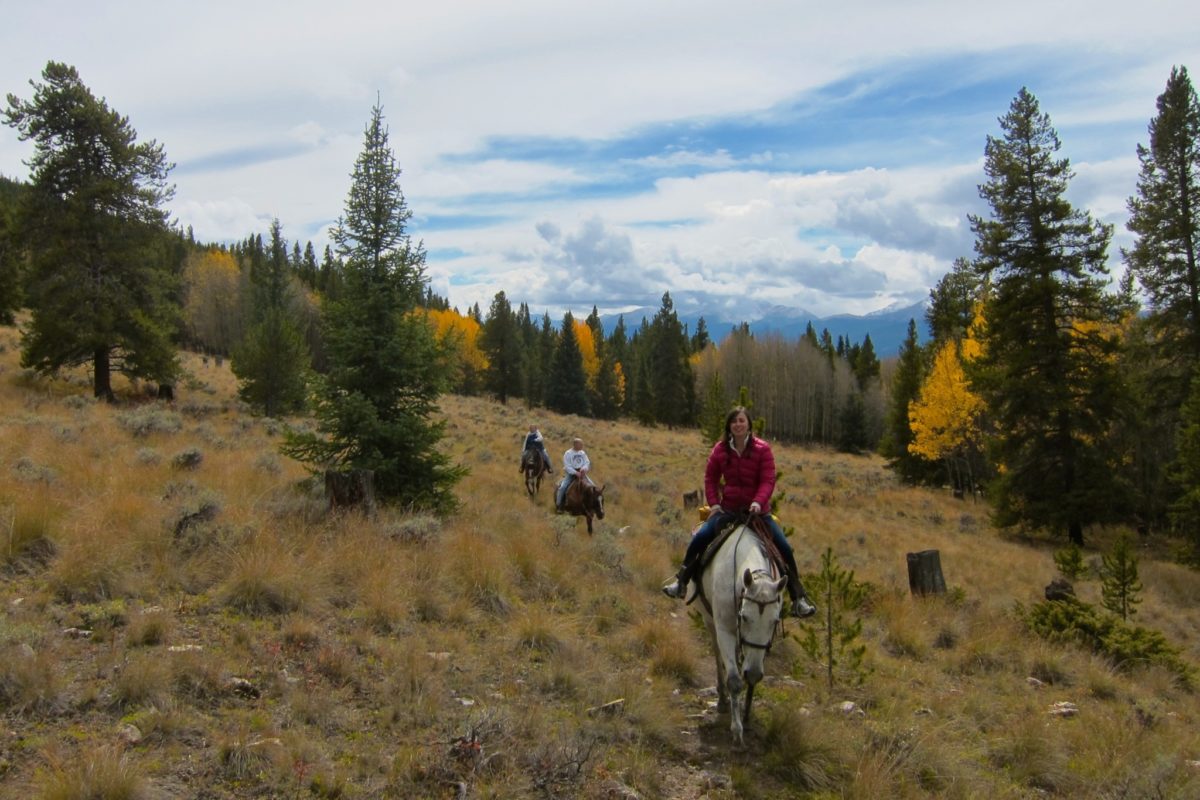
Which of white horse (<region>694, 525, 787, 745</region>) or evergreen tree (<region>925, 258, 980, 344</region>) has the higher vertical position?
evergreen tree (<region>925, 258, 980, 344</region>)

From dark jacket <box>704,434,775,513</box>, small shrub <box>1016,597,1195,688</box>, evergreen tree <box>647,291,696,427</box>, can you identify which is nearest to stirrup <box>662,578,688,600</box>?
dark jacket <box>704,434,775,513</box>

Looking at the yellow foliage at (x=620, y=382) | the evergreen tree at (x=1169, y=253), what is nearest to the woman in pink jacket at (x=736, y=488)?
the evergreen tree at (x=1169, y=253)

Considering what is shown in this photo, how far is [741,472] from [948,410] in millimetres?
31796

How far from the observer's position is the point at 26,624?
542cm

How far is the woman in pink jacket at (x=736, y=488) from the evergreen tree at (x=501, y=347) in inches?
2562

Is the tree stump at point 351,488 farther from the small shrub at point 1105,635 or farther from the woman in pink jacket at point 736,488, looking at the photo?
the small shrub at point 1105,635

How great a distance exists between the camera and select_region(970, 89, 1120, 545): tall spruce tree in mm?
23375

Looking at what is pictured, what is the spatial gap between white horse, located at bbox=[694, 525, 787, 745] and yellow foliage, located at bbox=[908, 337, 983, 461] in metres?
31.0

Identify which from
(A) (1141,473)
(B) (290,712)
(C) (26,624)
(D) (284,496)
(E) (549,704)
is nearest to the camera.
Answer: (B) (290,712)

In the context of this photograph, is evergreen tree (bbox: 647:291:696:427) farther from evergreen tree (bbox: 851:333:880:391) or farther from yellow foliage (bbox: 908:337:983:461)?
yellow foliage (bbox: 908:337:983:461)

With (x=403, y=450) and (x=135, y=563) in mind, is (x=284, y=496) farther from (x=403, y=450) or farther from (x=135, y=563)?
(x=135, y=563)

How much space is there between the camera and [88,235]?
2356 cm

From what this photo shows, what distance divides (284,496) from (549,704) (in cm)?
669

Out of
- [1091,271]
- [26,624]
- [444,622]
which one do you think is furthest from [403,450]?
[1091,271]
